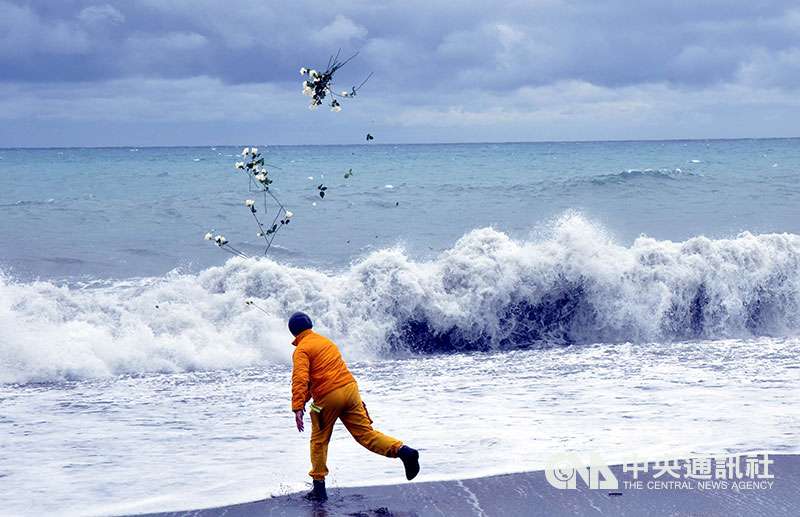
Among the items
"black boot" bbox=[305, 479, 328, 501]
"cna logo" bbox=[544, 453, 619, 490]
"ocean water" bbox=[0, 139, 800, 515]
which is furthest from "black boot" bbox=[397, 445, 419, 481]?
"cna logo" bbox=[544, 453, 619, 490]

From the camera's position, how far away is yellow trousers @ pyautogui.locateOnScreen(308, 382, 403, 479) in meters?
7.16

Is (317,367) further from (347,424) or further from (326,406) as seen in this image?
(347,424)

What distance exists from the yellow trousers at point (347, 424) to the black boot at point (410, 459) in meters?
0.05

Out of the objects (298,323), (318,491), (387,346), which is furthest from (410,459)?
(387,346)

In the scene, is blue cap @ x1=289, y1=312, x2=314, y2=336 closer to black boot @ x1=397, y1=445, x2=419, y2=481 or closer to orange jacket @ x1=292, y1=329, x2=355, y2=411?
orange jacket @ x1=292, y1=329, x2=355, y2=411

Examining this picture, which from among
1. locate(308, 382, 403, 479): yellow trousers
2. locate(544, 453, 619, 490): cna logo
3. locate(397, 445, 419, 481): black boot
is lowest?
A: locate(544, 453, 619, 490): cna logo

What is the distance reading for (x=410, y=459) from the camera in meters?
7.17

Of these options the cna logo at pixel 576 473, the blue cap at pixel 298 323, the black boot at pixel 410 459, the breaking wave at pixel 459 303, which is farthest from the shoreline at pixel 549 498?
the breaking wave at pixel 459 303

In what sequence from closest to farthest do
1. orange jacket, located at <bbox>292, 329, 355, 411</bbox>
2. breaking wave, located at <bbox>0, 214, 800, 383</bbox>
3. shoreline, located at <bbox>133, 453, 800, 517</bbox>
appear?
shoreline, located at <bbox>133, 453, 800, 517</bbox>
orange jacket, located at <bbox>292, 329, 355, 411</bbox>
breaking wave, located at <bbox>0, 214, 800, 383</bbox>

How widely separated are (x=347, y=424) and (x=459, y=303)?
8.47m

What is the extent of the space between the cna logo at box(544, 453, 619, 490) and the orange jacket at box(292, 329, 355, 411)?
186 cm

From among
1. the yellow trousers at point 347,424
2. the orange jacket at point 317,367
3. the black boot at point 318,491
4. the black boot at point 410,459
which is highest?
the orange jacket at point 317,367

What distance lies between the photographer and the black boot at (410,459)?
23.5 ft

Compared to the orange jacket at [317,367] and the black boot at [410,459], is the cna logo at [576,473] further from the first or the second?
the orange jacket at [317,367]
